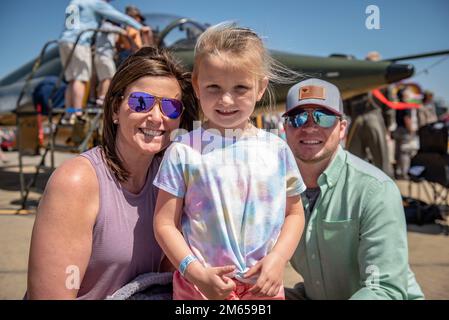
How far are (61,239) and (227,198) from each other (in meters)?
0.67

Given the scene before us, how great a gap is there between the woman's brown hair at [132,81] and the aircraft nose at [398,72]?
4.94 m

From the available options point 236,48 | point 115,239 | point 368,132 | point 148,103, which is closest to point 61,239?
point 115,239

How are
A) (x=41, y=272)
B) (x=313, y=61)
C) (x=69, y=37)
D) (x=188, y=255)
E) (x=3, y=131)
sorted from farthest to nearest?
(x=3, y=131)
(x=313, y=61)
(x=69, y=37)
(x=41, y=272)
(x=188, y=255)

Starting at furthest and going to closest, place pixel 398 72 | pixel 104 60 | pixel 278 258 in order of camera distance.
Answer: pixel 398 72 < pixel 104 60 < pixel 278 258

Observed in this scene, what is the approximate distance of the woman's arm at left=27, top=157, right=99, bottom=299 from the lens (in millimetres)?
1467

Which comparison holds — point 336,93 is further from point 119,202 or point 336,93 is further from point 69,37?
point 69,37

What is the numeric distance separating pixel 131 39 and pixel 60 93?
2.35 m

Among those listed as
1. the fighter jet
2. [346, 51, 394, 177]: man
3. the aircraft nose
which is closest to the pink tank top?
the fighter jet

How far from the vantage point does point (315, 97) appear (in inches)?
77.1

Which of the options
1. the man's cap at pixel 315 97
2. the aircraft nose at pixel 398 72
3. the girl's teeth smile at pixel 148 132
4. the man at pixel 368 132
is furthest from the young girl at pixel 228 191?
the man at pixel 368 132

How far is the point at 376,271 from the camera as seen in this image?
66.0 inches

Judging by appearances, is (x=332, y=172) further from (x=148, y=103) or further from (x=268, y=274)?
(x=148, y=103)

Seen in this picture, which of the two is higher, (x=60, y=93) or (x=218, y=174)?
→ (x=60, y=93)

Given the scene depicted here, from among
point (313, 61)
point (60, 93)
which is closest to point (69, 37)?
point (60, 93)
